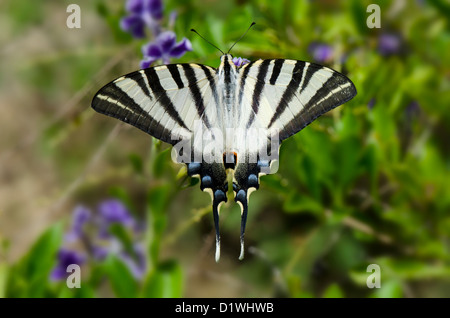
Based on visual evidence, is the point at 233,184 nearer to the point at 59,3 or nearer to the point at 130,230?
the point at 130,230

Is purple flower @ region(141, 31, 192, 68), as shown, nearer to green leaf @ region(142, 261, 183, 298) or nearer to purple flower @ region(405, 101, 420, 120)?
green leaf @ region(142, 261, 183, 298)

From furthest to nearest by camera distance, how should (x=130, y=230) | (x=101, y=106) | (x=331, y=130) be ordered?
(x=130, y=230) → (x=331, y=130) → (x=101, y=106)

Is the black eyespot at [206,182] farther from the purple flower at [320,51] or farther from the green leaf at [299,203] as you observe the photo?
the purple flower at [320,51]

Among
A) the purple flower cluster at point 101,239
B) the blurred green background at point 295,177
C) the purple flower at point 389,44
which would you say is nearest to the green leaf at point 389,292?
the blurred green background at point 295,177

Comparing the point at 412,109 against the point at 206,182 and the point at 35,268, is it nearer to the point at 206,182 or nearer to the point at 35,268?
the point at 206,182

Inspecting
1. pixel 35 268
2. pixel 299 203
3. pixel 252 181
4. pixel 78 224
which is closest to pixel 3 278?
pixel 35 268

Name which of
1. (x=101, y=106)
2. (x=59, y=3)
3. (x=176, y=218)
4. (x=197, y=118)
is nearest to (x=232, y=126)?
(x=197, y=118)

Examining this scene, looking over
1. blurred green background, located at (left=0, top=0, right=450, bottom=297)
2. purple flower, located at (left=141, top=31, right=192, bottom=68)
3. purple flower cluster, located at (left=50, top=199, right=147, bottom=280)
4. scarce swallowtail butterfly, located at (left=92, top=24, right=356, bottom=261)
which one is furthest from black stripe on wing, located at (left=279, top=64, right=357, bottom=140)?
purple flower cluster, located at (left=50, top=199, right=147, bottom=280)
